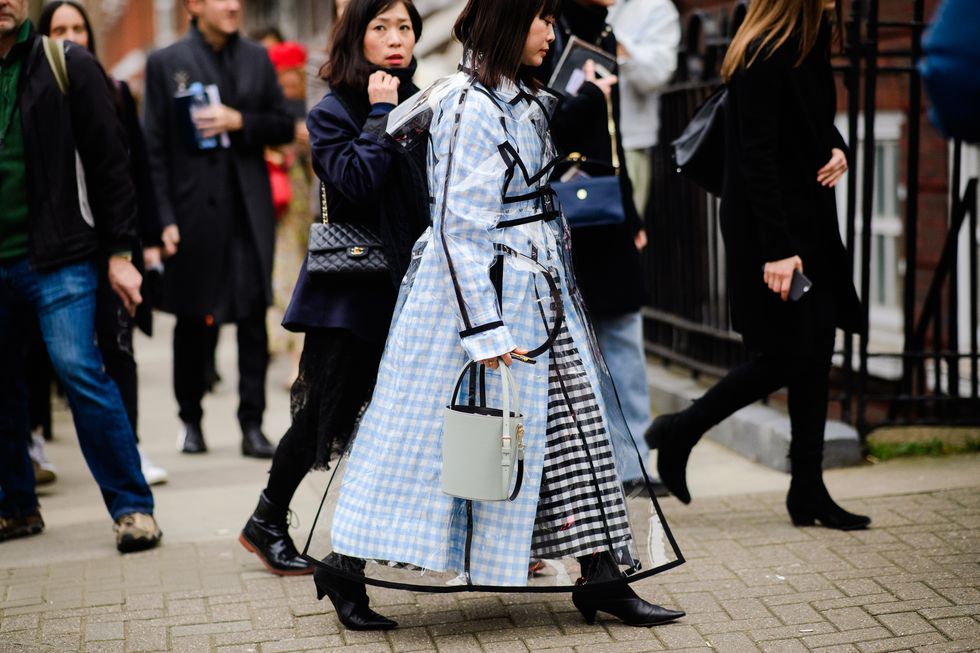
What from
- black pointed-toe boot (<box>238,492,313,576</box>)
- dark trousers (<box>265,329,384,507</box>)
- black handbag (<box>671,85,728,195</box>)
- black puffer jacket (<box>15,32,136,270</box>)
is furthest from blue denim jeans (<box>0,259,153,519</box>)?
black handbag (<box>671,85,728,195</box>)

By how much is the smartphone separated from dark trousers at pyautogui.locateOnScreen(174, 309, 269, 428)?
2981 mm

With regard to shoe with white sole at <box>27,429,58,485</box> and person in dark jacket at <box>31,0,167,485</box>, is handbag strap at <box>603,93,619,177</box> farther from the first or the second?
shoe with white sole at <box>27,429,58,485</box>

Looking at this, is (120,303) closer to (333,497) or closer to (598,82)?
(333,497)

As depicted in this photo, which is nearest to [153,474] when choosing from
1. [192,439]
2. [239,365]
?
[192,439]

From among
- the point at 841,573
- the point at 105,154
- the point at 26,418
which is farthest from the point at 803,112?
the point at 26,418

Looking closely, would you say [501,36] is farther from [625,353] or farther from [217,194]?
[217,194]

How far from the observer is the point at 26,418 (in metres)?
5.39

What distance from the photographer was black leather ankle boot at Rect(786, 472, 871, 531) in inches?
189

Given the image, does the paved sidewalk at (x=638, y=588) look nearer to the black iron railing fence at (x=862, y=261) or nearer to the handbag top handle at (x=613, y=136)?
the black iron railing fence at (x=862, y=261)

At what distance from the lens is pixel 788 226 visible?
15.4 feet

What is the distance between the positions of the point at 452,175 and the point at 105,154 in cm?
186

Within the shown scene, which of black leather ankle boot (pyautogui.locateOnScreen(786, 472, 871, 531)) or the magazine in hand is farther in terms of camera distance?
the magazine in hand

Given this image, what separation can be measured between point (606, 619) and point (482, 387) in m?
0.87

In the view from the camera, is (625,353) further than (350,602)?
Yes
